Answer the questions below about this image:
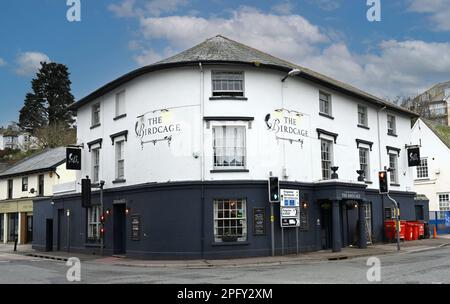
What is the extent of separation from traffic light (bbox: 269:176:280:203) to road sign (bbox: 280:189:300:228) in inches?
42.6

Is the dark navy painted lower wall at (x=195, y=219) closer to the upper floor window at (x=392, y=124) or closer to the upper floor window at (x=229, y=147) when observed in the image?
the upper floor window at (x=229, y=147)

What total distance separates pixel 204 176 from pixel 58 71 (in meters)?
66.3

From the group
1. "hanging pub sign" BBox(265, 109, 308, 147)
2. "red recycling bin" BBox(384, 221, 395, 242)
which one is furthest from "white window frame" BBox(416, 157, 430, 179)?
"hanging pub sign" BBox(265, 109, 308, 147)

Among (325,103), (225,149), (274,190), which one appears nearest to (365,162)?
(325,103)

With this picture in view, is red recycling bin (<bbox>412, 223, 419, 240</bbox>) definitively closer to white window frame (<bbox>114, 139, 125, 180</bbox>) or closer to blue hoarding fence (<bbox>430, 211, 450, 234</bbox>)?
blue hoarding fence (<bbox>430, 211, 450, 234</bbox>)

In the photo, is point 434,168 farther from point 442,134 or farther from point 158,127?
point 158,127

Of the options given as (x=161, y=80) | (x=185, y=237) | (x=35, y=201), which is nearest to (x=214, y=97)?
(x=161, y=80)

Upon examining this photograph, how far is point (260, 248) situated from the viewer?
2297cm

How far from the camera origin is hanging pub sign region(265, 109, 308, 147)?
24.2m

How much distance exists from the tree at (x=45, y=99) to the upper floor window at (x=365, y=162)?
196 feet

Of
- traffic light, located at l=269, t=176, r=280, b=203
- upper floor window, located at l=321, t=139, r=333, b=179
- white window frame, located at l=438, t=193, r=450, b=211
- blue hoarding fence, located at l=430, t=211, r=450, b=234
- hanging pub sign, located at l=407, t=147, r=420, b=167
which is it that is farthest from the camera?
white window frame, located at l=438, t=193, r=450, b=211

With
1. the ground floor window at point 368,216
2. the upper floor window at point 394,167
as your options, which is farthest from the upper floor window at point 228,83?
the upper floor window at point 394,167

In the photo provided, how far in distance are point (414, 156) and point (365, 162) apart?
543cm

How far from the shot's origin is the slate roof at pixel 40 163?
41759mm
